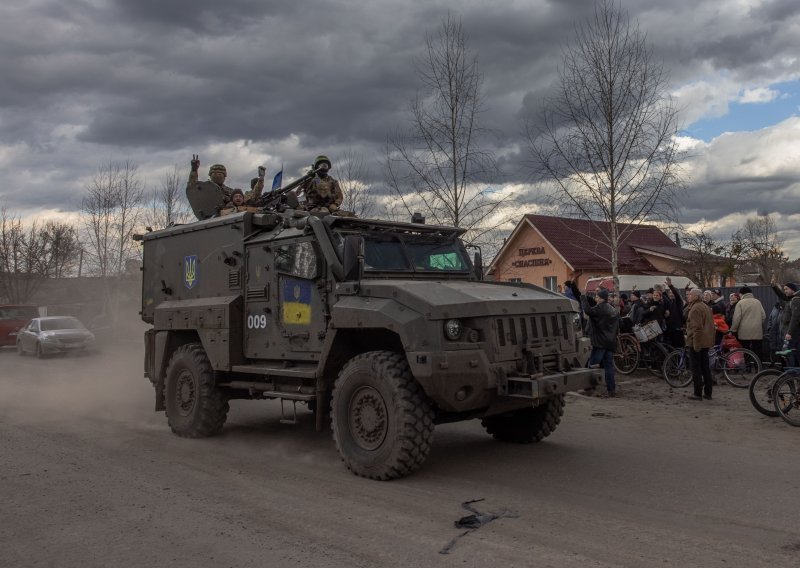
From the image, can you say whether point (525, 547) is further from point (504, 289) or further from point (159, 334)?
point (159, 334)

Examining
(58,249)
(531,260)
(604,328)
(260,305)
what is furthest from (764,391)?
(58,249)

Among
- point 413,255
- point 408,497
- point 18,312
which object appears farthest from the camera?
point 18,312

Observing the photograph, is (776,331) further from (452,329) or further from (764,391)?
(452,329)

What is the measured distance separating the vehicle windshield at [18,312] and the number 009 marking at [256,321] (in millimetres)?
21534

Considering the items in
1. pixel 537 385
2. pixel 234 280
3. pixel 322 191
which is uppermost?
pixel 322 191

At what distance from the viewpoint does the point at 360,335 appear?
6930 millimetres

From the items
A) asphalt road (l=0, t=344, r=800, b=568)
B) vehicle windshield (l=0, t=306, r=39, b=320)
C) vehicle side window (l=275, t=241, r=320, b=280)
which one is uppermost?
vehicle side window (l=275, t=241, r=320, b=280)

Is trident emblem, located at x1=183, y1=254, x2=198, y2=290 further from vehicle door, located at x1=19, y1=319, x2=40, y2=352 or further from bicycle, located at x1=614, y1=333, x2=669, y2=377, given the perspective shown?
vehicle door, located at x1=19, y1=319, x2=40, y2=352

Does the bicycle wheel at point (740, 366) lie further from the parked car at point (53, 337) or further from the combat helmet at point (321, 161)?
the parked car at point (53, 337)

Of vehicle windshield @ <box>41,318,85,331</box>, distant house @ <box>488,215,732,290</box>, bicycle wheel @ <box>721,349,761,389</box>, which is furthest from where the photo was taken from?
distant house @ <box>488,215,732,290</box>

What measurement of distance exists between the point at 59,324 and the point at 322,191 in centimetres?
1733

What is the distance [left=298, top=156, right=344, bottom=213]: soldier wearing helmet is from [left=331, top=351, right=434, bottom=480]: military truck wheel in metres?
3.05

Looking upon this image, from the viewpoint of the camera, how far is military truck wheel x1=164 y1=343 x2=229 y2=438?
8.48 meters

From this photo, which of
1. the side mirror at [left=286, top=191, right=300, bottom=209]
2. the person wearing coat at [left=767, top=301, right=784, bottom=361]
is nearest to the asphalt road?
the side mirror at [left=286, top=191, right=300, bottom=209]
